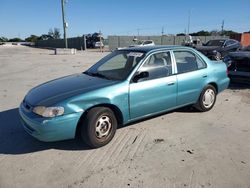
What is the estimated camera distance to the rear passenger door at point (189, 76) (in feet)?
16.5

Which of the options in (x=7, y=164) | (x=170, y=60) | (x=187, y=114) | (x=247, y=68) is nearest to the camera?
(x=7, y=164)

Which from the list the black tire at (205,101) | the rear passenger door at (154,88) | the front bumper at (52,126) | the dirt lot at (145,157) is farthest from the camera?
the black tire at (205,101)

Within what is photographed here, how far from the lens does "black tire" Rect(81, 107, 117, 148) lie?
3829 millimetres

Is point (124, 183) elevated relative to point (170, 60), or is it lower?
lower

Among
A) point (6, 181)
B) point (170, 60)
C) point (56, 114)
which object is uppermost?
point (170, 60)

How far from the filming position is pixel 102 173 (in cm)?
335

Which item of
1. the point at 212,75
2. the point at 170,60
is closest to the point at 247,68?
the point at 212,75

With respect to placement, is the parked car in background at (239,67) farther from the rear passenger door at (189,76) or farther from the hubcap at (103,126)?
the hubcap at (103,126)

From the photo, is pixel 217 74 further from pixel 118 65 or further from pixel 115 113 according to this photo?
pixel 115 113

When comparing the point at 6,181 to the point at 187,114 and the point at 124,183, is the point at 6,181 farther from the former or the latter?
the point at 187,114

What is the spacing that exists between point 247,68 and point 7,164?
7.13 meters

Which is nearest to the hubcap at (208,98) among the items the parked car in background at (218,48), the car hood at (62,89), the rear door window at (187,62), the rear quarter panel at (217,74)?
the rear quarter panel at (217,74)

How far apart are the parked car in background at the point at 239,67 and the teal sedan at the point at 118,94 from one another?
249 centimetres

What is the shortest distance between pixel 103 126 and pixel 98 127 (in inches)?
3.8
